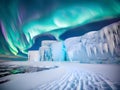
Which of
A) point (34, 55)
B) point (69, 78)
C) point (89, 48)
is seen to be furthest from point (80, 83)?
point (34, 55)

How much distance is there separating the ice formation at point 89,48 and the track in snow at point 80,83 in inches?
6.5

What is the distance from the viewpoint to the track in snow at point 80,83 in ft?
6.52

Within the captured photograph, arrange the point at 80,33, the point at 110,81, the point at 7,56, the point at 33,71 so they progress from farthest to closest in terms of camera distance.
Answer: the point at 7,56
the point at 33,71
the point at 80,33
the point at 110,81

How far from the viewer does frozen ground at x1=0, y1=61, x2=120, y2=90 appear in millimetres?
2010

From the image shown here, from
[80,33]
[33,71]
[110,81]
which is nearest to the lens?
[110,81]

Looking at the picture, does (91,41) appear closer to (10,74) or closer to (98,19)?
(98,19)

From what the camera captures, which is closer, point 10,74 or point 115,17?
point 115,17

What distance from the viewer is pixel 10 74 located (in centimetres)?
241

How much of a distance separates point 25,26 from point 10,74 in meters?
0.66

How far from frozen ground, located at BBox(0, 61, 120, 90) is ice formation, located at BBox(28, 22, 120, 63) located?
0.07m

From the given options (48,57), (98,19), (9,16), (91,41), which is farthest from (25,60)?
(98,19)

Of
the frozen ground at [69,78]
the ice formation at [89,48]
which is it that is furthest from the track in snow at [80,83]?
the ice formation at [89,48]

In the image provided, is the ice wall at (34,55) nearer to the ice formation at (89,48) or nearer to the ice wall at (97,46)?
the ice formation at (89,48)

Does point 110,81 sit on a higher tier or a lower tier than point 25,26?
lower
